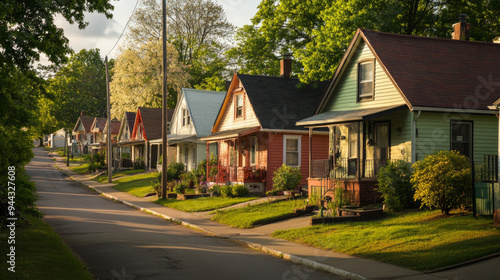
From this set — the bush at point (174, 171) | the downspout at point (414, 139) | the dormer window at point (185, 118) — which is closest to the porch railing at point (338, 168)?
the downspout at point (414, 139)

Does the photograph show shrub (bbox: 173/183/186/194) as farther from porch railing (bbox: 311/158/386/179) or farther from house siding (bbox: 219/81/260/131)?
porch railing (bbox: 311/158/386/179)

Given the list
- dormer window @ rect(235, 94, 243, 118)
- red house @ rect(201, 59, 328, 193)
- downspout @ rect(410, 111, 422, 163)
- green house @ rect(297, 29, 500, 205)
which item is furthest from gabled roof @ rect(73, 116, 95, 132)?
downspout @ rect(410, 111, 422, 163)

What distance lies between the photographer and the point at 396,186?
19562mm

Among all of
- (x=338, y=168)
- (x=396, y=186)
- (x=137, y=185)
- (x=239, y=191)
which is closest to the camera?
(x=396, y=186)

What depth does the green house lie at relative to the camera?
21234mm

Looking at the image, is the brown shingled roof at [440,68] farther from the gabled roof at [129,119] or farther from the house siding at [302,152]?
the gabled roof at [129,119]

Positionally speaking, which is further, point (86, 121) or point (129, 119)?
point (86, 121)

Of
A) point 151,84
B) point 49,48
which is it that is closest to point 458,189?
point 49,48

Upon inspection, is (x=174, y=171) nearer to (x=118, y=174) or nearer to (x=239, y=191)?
(x=239, y=191)

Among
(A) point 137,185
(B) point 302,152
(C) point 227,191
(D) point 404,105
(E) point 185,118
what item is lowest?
(A) point 137,185

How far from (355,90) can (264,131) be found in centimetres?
721

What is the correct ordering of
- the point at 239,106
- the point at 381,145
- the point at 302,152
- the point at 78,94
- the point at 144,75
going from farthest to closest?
the point at 78,94, the point at 144,75, the point at 239,106, the point at 302,152, the point at 381,145

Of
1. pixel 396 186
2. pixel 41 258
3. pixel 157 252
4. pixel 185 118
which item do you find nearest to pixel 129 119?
pixel 185 118

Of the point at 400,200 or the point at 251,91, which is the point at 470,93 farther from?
the point at 251,91
